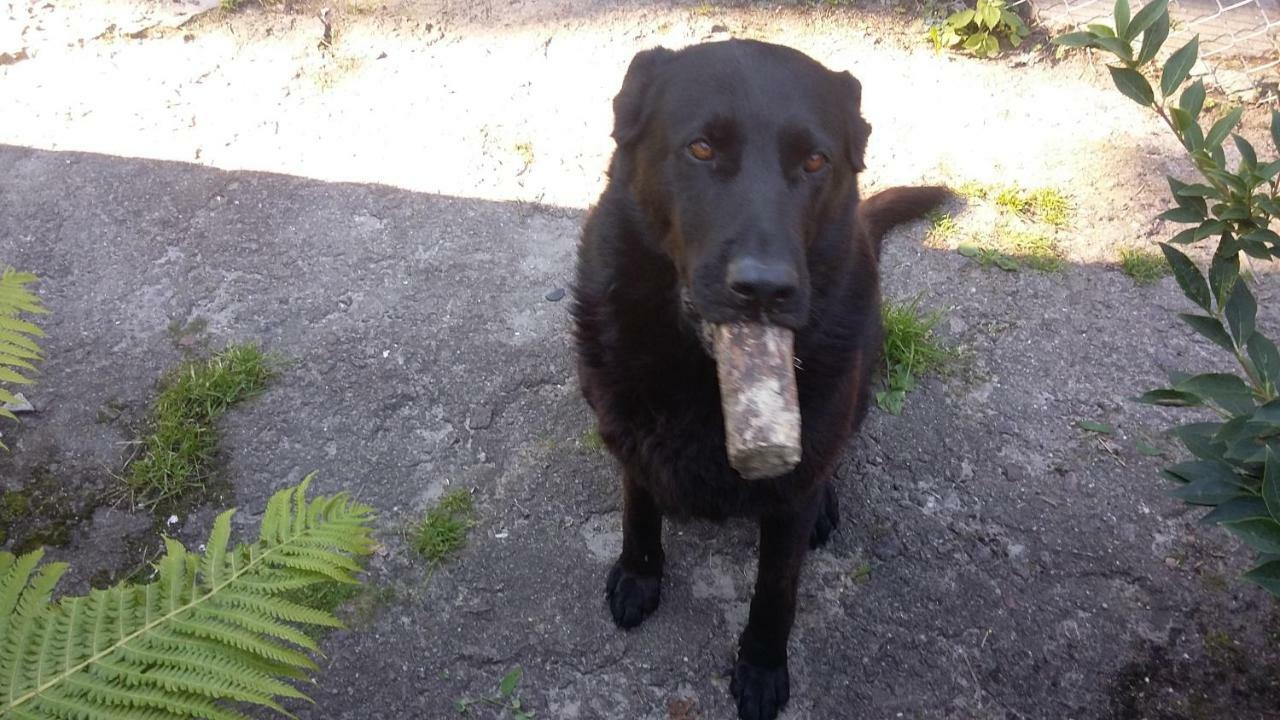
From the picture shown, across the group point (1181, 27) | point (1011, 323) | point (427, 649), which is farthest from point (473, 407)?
point (1181, 27)

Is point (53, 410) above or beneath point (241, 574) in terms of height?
beneath

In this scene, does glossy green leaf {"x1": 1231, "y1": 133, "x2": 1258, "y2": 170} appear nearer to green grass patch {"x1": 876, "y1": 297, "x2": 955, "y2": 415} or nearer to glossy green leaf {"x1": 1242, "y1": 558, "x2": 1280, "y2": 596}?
glossy green leaf {"x1": 1242, "y1": 558, "x2": 1280, "y2": 596}

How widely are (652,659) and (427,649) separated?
58 cm

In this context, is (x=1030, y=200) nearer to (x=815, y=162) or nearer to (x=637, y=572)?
(x=815, y=162)

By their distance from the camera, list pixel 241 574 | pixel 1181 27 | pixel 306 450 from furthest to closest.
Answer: pixel 1181 27, pixel 306 450, pixel 241 574

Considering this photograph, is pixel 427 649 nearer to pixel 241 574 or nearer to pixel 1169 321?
pixel 241 574

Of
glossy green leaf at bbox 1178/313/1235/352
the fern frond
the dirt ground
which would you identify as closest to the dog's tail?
the dirt ground

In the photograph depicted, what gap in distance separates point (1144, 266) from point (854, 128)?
1.82 m

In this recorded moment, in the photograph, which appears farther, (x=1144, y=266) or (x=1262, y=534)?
(x=1144, y=266)

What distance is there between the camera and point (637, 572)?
7.43 ft

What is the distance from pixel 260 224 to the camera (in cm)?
331

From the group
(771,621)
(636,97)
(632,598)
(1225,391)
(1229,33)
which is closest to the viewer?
(1225,391)

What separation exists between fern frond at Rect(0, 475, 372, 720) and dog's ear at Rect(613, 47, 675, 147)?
1082 millimetres

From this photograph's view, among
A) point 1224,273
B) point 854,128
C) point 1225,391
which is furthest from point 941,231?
point 1225,391
